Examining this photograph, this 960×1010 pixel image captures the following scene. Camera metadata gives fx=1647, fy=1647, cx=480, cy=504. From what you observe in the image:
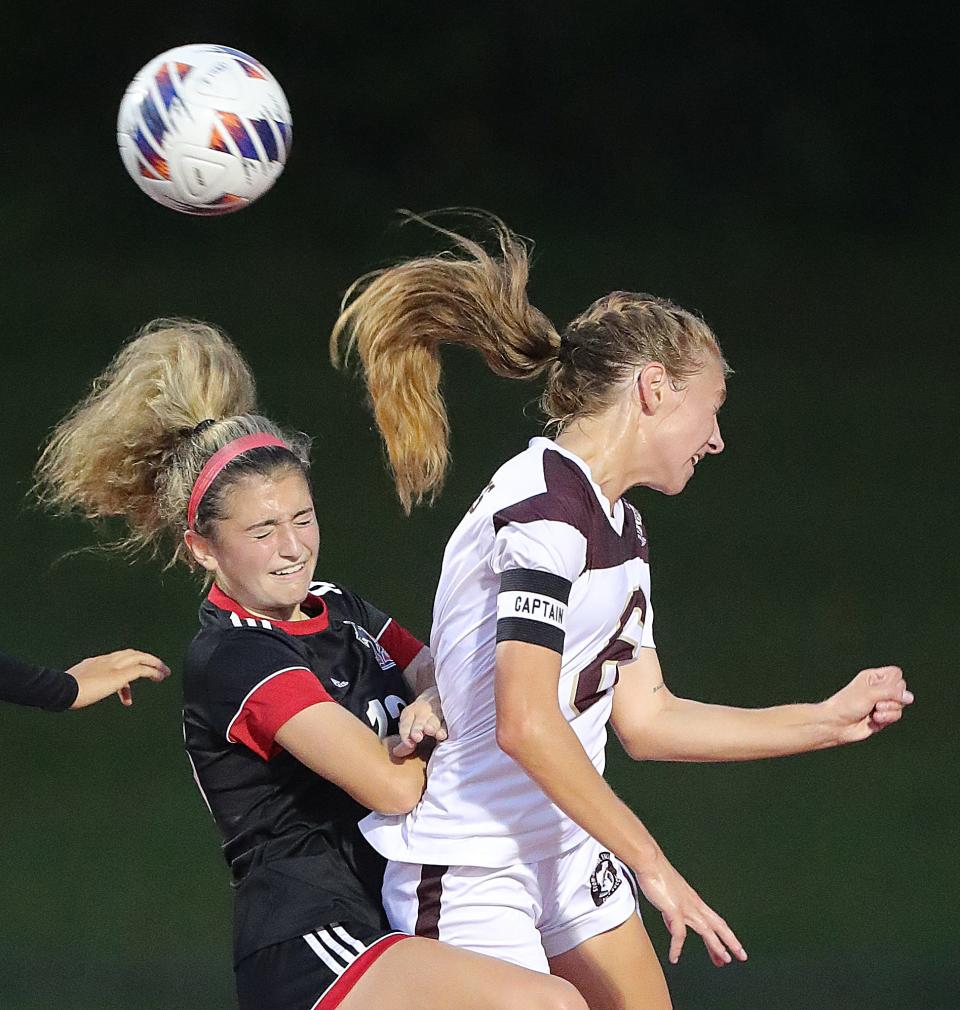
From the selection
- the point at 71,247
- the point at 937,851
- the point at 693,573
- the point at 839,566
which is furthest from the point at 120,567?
the point at 937,851

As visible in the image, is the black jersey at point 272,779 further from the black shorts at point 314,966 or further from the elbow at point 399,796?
the elbow at point 399,796

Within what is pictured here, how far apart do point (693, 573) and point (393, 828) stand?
2981 mm

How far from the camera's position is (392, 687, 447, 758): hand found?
6.17 ft

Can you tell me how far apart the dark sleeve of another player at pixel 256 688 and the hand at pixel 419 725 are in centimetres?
9

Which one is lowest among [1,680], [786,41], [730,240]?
[1,680]

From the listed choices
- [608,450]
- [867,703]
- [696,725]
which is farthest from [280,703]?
[867,703]

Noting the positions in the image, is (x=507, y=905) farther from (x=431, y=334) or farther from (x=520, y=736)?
(x=431, y=334)

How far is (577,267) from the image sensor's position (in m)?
5.18

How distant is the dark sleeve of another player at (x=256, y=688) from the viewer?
1885 millimetres

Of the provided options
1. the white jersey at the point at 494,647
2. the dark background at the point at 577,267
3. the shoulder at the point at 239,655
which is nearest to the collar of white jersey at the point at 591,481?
the white jersey at the point at 494,647

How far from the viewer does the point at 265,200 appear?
530 cm

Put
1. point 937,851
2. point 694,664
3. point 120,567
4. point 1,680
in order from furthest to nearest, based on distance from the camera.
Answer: point 120,567
point 694,664
point 937,851
point 1,680

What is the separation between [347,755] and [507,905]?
0.25 metres

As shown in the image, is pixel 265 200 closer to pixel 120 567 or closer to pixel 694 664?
pixel 120 567
